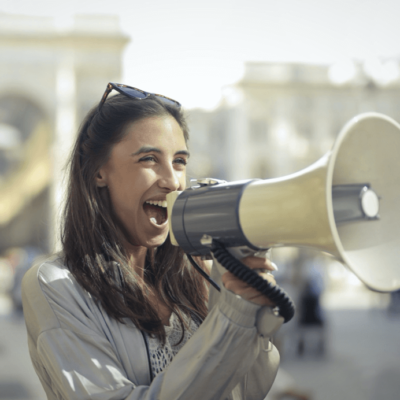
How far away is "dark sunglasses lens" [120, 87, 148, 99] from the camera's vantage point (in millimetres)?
1366

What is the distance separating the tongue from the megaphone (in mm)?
191

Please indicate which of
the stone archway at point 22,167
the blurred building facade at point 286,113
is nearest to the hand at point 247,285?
the stone archway at point 22,167

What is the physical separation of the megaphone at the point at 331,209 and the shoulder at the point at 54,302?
0.25m

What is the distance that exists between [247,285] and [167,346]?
34cm

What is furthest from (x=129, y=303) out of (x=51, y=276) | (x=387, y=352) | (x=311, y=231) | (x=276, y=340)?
(x=387, y=352)

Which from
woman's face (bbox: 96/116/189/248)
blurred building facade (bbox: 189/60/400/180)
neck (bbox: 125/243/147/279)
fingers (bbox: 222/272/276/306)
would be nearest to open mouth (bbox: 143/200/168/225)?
woman's face (bbox: 96/116/189/248)

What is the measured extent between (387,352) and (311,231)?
7121 mm

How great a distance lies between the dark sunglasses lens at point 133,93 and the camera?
1366 mm

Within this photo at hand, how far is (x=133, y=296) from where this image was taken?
123 centimetres

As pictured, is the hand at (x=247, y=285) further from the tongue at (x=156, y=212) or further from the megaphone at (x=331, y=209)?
the tongue at (x=156, y=212)

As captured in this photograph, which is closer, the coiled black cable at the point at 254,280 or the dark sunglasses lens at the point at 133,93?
the coiled black cable at the point at 254,280

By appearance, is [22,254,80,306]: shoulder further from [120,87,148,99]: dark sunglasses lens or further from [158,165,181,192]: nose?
[120,87,148,99]: dark sunglasses lens

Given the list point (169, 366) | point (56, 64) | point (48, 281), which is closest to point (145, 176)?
point (48, 281)

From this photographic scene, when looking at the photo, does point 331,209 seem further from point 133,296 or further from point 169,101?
point 169,101
